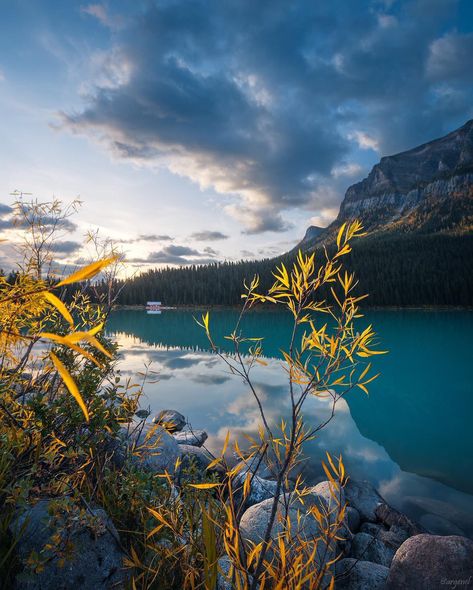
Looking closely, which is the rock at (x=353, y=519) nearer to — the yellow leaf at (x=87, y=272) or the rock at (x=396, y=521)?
the rock at (x=396, y=521)

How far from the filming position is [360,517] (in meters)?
7.32

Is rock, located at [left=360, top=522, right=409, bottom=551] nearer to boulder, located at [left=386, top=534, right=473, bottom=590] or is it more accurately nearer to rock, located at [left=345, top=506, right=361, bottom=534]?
rock, located at [left=345, top=506, right=361, bottom=534]

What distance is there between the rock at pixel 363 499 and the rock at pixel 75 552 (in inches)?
242

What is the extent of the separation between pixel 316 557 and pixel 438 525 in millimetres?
6013

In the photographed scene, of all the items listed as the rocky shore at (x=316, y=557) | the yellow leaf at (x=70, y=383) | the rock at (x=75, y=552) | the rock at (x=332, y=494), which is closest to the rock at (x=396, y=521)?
the rocky shore at (x=316, y=557)

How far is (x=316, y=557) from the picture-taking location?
3.75 meters

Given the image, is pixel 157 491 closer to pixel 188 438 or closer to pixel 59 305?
pixel 59 305

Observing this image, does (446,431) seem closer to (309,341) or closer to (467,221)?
(309,341)

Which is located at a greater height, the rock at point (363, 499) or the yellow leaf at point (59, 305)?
the yellow leaf at point (59, 305)

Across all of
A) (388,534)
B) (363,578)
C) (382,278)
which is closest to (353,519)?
(388,534)

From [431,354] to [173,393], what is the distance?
2382cm

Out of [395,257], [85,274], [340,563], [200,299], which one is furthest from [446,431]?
[395,257]

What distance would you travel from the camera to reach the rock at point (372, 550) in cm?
569

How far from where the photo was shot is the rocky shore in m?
2.55
